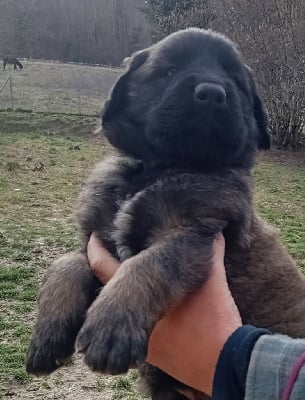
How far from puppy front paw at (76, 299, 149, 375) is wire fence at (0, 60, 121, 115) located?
16608 millimetres

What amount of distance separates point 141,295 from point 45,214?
6.10 metres

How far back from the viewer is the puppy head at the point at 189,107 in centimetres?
241

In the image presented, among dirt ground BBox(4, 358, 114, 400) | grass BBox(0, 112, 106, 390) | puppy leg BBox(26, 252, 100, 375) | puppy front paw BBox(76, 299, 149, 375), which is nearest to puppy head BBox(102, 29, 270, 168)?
puppy leg BBox(26, 252, 100, 375)

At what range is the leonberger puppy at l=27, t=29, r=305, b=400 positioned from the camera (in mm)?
2000

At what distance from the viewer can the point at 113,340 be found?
73.9 inches

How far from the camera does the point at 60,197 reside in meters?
9.00

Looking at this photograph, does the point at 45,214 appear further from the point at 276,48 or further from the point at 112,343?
the point at 276,48

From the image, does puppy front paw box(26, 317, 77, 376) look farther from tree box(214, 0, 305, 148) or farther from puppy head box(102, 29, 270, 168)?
tree box(214, 0, 305, 148)

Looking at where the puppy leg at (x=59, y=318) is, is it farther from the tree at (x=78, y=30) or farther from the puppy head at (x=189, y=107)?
the tree at (x=78, y=30)

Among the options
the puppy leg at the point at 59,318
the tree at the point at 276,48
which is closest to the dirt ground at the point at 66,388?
the puppy leg at the point at 59,318

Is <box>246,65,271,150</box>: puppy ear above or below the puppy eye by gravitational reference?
below

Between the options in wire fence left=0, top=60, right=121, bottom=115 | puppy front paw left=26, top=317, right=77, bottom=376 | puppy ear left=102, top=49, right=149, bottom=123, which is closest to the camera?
puppy front paw left=26, top=317, right=77, bottom=376

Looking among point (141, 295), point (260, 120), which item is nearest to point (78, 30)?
point (260, 120)

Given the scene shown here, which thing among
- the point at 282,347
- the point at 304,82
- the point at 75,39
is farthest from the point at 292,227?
the point at 75,39
